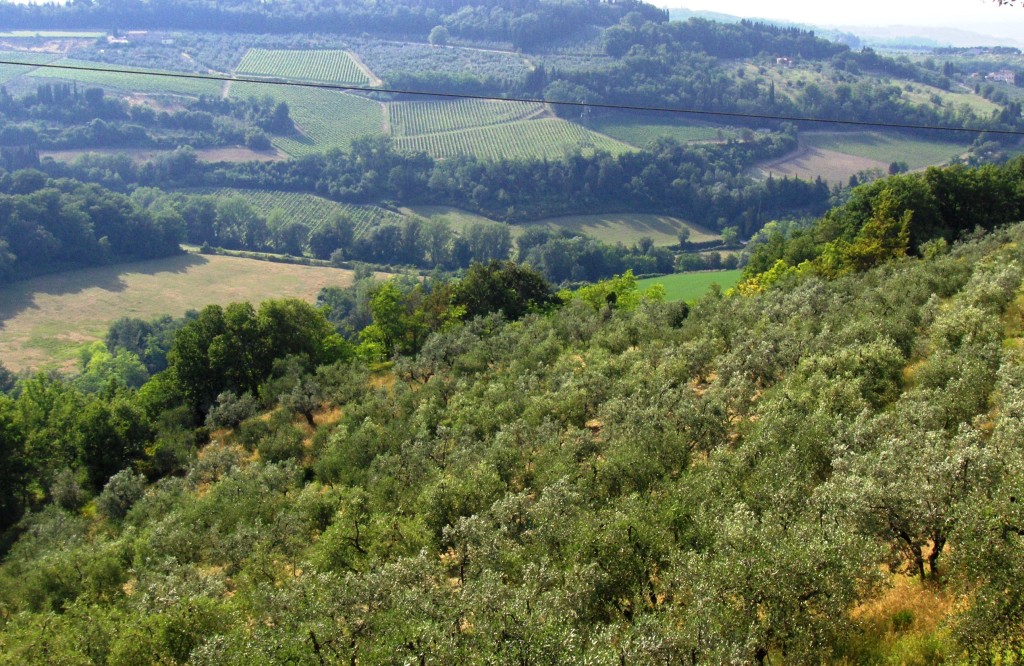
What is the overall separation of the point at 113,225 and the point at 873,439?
430 ft

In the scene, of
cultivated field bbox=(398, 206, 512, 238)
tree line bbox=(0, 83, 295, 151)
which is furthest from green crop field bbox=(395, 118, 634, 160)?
tree line bbox=(0, 83, 295, 151)

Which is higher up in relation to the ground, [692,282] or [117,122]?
[117,122]

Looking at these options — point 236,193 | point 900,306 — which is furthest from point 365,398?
point 236,193

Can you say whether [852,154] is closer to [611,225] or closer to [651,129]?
[651,129]

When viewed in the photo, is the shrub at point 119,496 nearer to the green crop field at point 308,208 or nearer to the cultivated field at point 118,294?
the cultivated field at point 118,294

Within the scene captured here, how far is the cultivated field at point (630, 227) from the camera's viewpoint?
143 meters

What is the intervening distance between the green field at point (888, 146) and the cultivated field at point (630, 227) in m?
56.2

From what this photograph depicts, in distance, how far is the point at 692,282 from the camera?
10988cm

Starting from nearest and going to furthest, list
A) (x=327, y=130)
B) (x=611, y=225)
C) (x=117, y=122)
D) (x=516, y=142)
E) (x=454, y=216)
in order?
(x=611, y=225) → (x=454, y=216) → (x=117, y=122) → (x=516, y=142) → (x=327, y=130)

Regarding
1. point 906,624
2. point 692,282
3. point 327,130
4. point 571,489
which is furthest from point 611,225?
point 906,624

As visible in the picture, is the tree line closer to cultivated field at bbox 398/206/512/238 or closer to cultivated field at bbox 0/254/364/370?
cultivated field at bbox 398/206/512/238

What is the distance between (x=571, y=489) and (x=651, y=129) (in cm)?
17920

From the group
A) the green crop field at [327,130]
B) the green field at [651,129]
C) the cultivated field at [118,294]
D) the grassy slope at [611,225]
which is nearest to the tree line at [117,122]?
the green crop field at [327,130]

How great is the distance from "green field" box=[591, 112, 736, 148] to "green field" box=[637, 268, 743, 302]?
2782 inches
